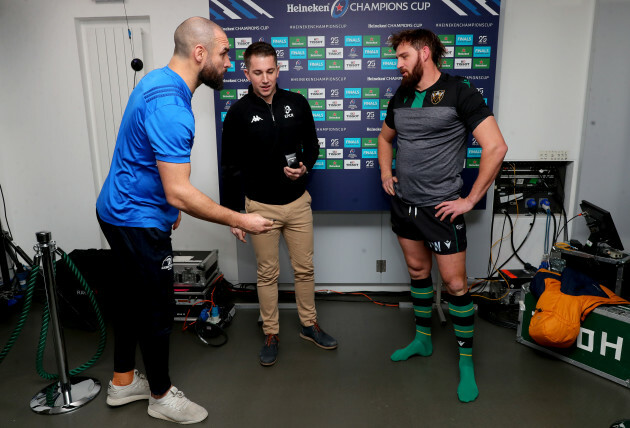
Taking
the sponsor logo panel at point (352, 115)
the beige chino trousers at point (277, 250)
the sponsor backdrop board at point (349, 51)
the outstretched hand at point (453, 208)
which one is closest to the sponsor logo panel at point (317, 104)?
the sponsor backdrop board at point (349, 51)

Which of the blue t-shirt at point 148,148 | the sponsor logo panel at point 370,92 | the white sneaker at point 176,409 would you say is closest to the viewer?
the blue t-shirt at point 148,148

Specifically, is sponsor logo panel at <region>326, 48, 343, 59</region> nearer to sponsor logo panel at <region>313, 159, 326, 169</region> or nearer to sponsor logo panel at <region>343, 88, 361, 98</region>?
sponsor logo panel at <region>343, 88, 361, 98</region>

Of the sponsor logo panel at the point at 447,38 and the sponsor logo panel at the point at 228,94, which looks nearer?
the sponsor logo panel at the point at 447,38

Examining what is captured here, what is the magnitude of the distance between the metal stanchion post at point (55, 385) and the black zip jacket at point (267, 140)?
101 cm

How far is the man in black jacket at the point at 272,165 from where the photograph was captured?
2.37m

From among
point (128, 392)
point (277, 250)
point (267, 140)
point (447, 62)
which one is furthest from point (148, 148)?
point (447, 62)

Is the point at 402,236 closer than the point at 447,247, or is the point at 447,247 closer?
the point at 447,247

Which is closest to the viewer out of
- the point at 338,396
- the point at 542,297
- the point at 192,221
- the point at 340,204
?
the point at 338,396

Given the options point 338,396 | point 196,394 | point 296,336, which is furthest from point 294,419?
point 296,336

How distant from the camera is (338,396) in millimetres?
2100

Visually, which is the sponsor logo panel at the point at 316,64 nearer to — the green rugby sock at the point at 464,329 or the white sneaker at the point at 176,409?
the green rugby sock at the point at 464,329

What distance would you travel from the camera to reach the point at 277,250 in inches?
99.1

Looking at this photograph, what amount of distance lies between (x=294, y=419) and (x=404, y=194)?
120cm

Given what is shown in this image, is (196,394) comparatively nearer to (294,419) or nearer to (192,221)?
(294,419)
